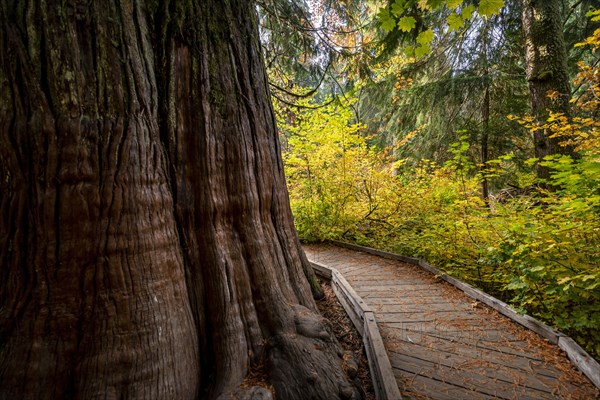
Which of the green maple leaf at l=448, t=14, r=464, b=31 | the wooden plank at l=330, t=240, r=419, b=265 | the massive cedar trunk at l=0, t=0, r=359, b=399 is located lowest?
the wooden plank at l=330, t=240, r=419, b=265

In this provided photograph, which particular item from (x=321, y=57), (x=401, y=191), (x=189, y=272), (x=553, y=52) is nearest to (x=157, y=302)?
(x=189, y=272)

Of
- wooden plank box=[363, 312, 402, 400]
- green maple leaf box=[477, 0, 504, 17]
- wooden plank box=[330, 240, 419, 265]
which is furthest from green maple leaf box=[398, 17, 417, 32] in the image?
wooden plank box=[330, 240, 419, 265]

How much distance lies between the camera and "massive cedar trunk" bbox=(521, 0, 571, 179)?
4965 mm

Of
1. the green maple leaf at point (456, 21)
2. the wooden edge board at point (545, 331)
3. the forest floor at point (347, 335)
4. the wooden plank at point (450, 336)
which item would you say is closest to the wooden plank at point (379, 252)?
the wooden edge board at point (545, 331)

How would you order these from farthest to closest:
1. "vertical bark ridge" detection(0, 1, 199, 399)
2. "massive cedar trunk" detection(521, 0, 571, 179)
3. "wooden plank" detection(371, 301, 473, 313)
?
"massive cedar trunk" detection(521, 0, 571, 179) → "wooden plank" detection(371, 301, 473, 313) → "vertical bark ridge" detection(0, 1, 199, 399)

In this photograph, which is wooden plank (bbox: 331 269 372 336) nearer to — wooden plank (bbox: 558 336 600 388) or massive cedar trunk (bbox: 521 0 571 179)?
wooden plank (bbox: 558 336 600 388)

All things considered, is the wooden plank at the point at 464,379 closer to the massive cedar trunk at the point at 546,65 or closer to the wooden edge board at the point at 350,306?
the wooden edge board at the point at 350,306

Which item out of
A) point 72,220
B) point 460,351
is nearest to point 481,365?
point 460,351

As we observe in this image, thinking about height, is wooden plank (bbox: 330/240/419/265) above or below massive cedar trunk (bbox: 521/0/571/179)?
below

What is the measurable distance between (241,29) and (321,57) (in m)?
2.99

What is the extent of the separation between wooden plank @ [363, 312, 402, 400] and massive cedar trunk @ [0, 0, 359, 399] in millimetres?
316

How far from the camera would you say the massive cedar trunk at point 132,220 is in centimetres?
152

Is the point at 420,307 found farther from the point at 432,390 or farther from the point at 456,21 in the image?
the point at 456,21

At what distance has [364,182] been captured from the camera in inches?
299
